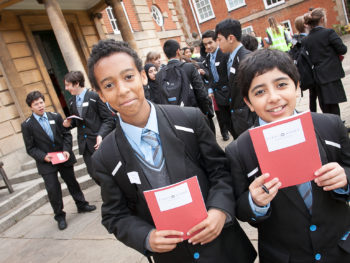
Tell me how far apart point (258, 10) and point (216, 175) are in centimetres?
2154

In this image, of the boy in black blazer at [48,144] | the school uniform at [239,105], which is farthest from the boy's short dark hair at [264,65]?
the boy in black blazer at [48,144]

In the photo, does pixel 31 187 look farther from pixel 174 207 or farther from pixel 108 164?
pixel 174 207

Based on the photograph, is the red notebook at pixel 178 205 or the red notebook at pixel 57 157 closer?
the red notebook at pixel 178 205

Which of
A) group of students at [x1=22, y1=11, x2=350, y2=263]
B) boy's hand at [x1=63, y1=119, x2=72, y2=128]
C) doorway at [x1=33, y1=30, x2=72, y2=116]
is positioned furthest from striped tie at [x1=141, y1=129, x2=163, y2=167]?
doorway at [x1=33, y1=30, x2=72, y2=116]

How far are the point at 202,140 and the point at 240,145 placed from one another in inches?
8.0

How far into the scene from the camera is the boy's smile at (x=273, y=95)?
1.29m

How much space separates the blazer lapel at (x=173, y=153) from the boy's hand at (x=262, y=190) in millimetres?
348

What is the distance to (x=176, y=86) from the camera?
4008mm

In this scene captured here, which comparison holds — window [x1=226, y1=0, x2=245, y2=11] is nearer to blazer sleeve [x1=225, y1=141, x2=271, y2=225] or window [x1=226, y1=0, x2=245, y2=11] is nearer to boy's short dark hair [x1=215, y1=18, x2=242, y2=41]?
boy's short dark hair [x1=215, y1=18, x2=242, y2=41]

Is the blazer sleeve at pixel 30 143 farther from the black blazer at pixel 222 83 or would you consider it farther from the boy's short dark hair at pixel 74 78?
the black blazer at pixel 222 83

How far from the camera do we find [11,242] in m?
4.30

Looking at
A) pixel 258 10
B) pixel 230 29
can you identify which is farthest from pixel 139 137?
pixel 258 10

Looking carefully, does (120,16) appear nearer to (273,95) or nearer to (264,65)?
(264,65)

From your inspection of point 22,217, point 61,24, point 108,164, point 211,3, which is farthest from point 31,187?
point 211,3
